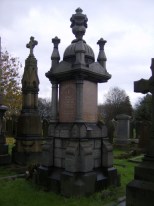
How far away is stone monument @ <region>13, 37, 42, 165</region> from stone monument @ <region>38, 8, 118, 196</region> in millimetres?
3576

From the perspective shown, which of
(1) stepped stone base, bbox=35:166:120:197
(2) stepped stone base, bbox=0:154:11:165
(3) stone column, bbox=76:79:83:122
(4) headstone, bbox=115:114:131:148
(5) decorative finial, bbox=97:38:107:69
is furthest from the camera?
(4) headstone, bbox=115:114:131:148

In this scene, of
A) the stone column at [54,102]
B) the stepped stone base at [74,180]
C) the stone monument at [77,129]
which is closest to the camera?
the stepped stone base at [74,180]

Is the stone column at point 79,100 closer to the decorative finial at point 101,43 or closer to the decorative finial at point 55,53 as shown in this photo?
the decorative finial at point 55,53

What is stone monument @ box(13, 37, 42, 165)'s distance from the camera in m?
11.1

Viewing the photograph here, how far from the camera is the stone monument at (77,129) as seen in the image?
6.68m

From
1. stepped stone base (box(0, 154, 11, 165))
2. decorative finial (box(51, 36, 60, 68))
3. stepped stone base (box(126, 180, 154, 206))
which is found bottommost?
stepped stone base (box(0, 154, 11, 165))

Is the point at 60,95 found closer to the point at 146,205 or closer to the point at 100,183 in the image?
the point at 100,183

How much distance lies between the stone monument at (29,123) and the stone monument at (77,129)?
358cm

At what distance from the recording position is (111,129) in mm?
19281

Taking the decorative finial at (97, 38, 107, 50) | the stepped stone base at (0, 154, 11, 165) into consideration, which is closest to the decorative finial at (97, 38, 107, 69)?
the decorative finial at (97, 38, 107, 50)

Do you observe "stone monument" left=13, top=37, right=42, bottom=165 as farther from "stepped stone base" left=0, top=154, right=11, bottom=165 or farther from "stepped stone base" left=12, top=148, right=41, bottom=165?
"stepped stone base" left=0, top=154, right=11, bottom=165

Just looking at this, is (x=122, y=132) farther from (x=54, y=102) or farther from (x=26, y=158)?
(x=54, y=102)

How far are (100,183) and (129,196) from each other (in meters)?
2.43

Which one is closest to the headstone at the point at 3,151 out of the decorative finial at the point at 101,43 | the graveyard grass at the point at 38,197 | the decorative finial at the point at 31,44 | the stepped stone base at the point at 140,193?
the decorative finial at the point at 31,44
